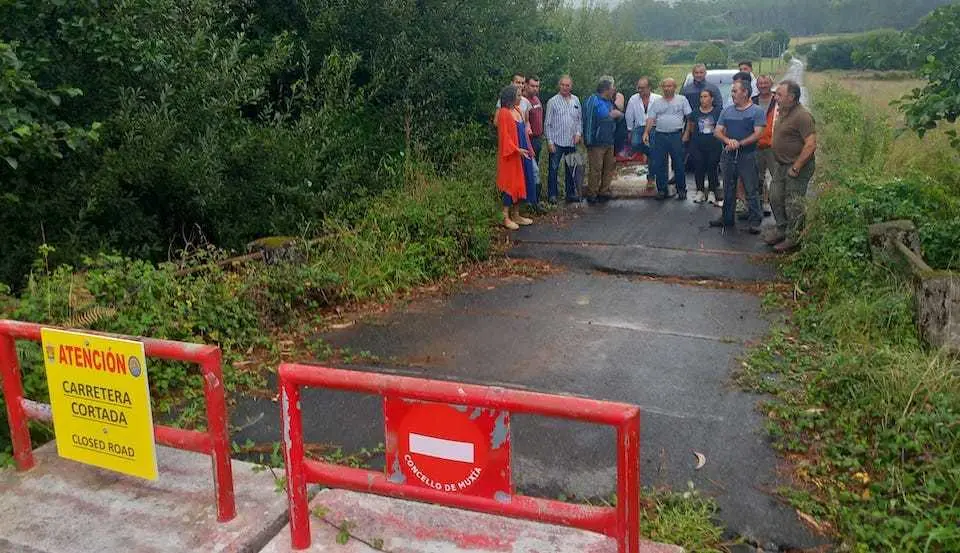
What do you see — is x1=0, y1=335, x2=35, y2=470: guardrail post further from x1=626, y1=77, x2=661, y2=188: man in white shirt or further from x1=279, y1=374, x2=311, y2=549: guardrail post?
x1=626, y1=77, x2=661, y2=188: man in white shirt

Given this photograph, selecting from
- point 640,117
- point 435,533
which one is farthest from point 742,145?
point 435,533

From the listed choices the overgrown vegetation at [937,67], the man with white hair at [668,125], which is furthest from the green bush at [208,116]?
the overgrown vegetation at [937,67]

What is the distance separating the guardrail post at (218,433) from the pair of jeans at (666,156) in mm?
8933

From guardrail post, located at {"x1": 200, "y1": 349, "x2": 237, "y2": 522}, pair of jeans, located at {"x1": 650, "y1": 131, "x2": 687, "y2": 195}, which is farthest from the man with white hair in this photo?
guardrail post, located at {"x1": 200, "y1": 349, "x2": 237, "y2": 522}

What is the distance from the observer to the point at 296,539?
11.4ft

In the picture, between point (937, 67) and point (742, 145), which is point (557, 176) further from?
point (937, 67)

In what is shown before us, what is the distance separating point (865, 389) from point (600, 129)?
699cm

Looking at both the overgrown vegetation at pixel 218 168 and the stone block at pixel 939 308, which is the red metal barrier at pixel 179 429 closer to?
the overgrown vegetation at pixel 218 168

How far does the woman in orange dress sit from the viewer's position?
31.7 feet

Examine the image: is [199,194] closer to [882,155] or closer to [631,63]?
[882,155]

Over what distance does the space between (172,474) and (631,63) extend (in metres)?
21.4

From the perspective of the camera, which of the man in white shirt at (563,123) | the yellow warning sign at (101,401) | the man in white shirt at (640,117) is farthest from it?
the man in white shirt at (640,117)

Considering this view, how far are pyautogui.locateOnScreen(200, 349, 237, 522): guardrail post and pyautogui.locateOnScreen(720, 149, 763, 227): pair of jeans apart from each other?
757 centimetres

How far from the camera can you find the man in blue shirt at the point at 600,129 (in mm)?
11195
